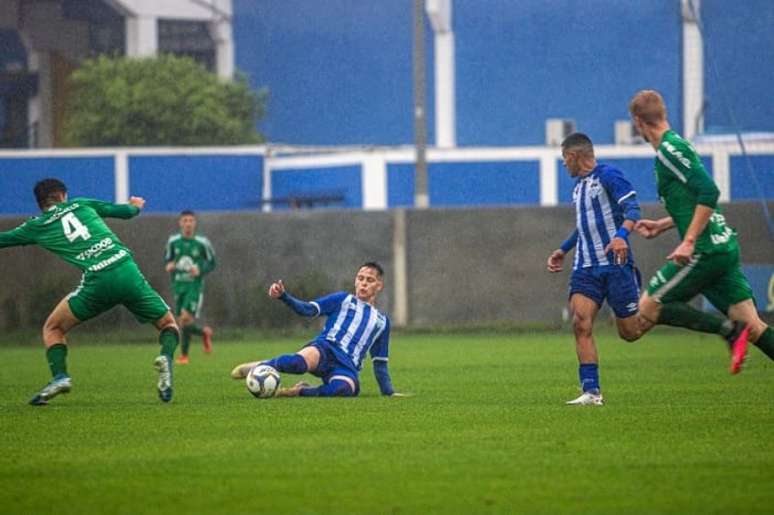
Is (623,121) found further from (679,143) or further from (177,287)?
(679,143)

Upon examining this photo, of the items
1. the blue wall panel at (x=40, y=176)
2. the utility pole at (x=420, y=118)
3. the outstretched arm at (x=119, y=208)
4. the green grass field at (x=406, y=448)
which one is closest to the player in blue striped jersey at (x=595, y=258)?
the green grass field at (x=406, y=448)

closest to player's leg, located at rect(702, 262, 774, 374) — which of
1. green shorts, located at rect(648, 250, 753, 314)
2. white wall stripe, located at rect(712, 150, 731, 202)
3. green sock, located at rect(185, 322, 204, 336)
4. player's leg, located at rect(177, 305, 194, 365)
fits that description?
green shorts, located at rect(648, 250, 753, 314)

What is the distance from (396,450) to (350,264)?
830 inches

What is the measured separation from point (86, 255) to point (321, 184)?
36917 millimetres

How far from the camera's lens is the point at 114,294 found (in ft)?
46.4

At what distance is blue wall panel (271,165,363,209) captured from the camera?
4981 centimetres

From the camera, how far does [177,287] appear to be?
2462 cm

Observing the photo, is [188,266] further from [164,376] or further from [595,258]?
[595,258]

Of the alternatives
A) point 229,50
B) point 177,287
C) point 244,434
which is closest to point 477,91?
point 229,50

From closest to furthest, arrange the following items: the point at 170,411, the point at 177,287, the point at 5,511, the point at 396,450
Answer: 1. the point at 5,511
2. the point at 396,450
3. the point at 170,411
4. the point at 177,287

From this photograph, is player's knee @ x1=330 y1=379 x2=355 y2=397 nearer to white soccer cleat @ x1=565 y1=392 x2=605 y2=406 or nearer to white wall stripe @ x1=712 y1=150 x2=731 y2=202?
white soccer cleat @ x1=565 y1=392 x2=605 y2=406

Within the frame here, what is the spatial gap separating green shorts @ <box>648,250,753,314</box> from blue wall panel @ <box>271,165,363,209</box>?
123 feet

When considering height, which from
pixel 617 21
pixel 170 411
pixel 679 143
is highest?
pixel 617 21

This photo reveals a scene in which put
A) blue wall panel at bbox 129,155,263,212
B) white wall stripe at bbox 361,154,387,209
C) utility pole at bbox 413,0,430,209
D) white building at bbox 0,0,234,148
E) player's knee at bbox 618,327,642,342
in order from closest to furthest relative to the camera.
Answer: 1. player's knee at bbox 618,327,642,342
2. utility pole at bbox 413,0,430,209
3. white wall stripe at bbox 361,154,387,209
4. blue wall panel at bbox 129,155,263,212
5. white building at bbox 0,0,234,148
